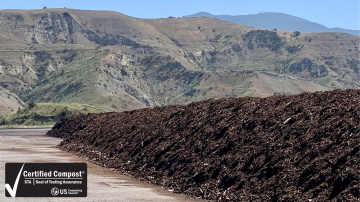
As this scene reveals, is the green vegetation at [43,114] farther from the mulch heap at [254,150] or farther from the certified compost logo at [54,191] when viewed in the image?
the certified compost logo at [54,191]

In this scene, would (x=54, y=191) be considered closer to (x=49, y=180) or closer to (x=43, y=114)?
(x=49, y=180)

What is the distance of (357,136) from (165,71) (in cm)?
16939

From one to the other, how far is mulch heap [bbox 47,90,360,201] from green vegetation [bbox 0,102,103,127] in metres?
58.3

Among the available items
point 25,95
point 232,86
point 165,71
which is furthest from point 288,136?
point 165,71

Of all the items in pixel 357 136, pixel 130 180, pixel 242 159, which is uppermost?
pixel 357 136

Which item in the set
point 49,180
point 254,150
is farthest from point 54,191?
point 254,150

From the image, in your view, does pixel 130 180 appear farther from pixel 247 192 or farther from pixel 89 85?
pixel 89 85

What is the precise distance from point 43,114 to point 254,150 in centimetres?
7068

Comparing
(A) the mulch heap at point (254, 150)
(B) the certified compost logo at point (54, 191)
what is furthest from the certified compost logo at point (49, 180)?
(A) the mulch heap at point (254, 150)

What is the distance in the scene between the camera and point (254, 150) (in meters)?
17.4

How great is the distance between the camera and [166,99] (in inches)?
6609

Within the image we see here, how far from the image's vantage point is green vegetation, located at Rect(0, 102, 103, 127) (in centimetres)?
8275

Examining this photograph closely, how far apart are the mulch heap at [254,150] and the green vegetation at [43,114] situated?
58.3m

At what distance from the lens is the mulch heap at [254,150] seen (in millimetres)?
14438
